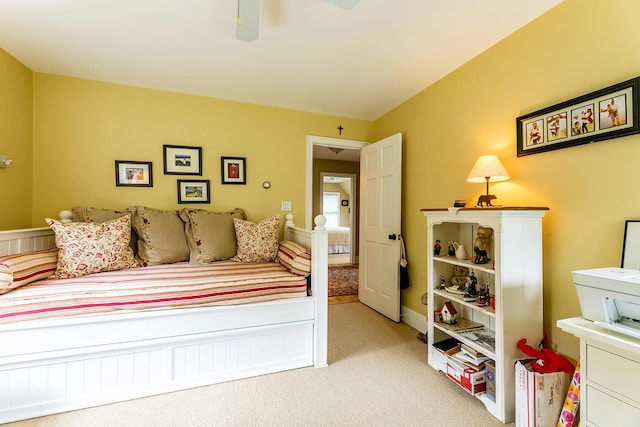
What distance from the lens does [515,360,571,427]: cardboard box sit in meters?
1.38

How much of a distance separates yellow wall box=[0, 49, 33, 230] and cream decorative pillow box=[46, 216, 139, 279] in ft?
1.81

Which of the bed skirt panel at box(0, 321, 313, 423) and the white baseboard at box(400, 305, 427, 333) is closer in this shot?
the bed skirt panel at box(0, 321, 313, 423)

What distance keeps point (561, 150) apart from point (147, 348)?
273 cm

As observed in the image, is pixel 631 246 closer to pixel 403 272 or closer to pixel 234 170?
pixel 403 272

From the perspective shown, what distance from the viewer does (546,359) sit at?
4.86ft

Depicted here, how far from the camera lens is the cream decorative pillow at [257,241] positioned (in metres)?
2.52

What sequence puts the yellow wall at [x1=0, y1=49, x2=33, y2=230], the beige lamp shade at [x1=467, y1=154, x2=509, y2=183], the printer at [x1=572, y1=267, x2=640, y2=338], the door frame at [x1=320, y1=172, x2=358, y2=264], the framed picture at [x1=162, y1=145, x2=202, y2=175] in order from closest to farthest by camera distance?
the printer at [x1=572, y1=267, x2=640, y2=338] → the beige lamp shade at [x1=467, y1=154, x2=509, y2=183] → the yellow wall at [x1=0, y1=49, x2=33, y2=230] → the framed picture at [x1=162, y1=145, x2=202, y2=175] → the door frame at [x1=320, y1=172, x2=358, y2=264]

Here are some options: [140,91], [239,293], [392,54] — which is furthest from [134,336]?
[392,54]

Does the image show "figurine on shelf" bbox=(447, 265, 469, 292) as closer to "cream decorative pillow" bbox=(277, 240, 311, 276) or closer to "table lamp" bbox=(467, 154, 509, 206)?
"table lamp" bbox=(467, 154, 509, 206)

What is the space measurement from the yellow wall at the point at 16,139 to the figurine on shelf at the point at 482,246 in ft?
11.2

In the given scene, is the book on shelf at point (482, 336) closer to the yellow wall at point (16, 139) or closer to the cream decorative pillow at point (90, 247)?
the cream decorative pillow at point (90, 247)

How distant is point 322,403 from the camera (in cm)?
168

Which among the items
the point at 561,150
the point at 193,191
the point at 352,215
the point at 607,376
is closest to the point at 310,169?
the point at 193,191

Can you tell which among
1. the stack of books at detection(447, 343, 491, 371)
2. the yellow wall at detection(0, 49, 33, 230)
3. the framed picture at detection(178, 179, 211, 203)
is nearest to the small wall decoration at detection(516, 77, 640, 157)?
the stack of books at detection(447, 343, 491, 371)
